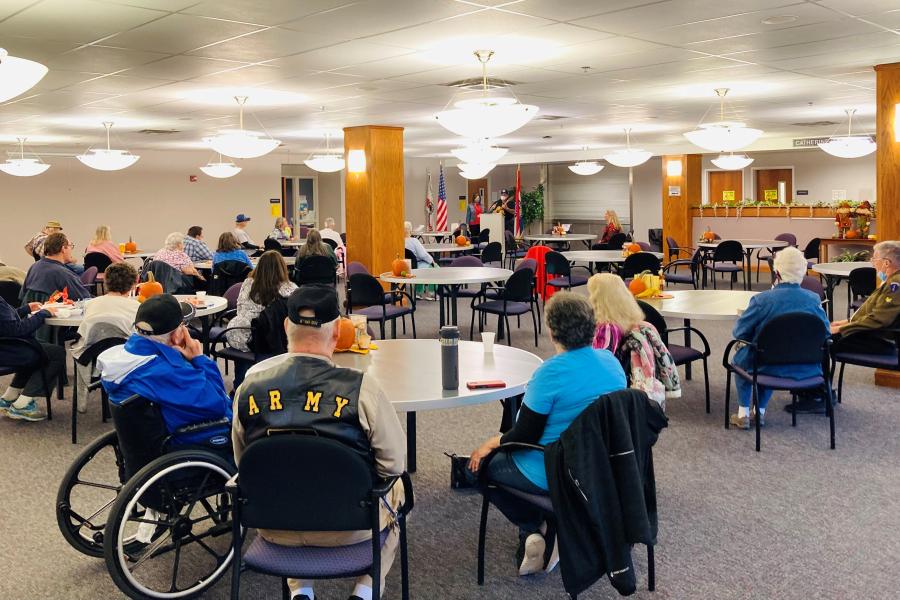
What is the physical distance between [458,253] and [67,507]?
13559 mm

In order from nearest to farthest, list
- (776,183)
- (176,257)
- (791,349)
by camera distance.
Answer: (791,349), (176,257), (776,183)

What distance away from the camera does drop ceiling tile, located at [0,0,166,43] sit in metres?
4.78

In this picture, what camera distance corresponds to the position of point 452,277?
848 cm

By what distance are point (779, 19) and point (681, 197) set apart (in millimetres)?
12625

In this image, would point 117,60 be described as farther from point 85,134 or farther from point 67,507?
point 85,134

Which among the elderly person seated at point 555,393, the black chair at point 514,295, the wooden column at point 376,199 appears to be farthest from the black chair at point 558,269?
the elderly person seated at point 555,393

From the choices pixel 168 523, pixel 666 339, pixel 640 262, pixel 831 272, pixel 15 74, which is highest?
pixel 15 74

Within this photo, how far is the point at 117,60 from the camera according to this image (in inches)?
257

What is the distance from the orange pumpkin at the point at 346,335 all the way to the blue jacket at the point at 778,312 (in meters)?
2.39

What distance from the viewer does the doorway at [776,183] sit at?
63.5 ft

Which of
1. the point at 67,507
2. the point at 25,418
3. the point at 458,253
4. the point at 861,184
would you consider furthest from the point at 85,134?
the point at 861,184

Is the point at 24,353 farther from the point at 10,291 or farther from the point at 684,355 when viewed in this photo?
the point at 684,355

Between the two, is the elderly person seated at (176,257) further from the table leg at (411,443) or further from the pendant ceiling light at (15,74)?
the pendant ceiling light at (15,74)

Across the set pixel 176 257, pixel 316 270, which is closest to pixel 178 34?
pixel 316 270
